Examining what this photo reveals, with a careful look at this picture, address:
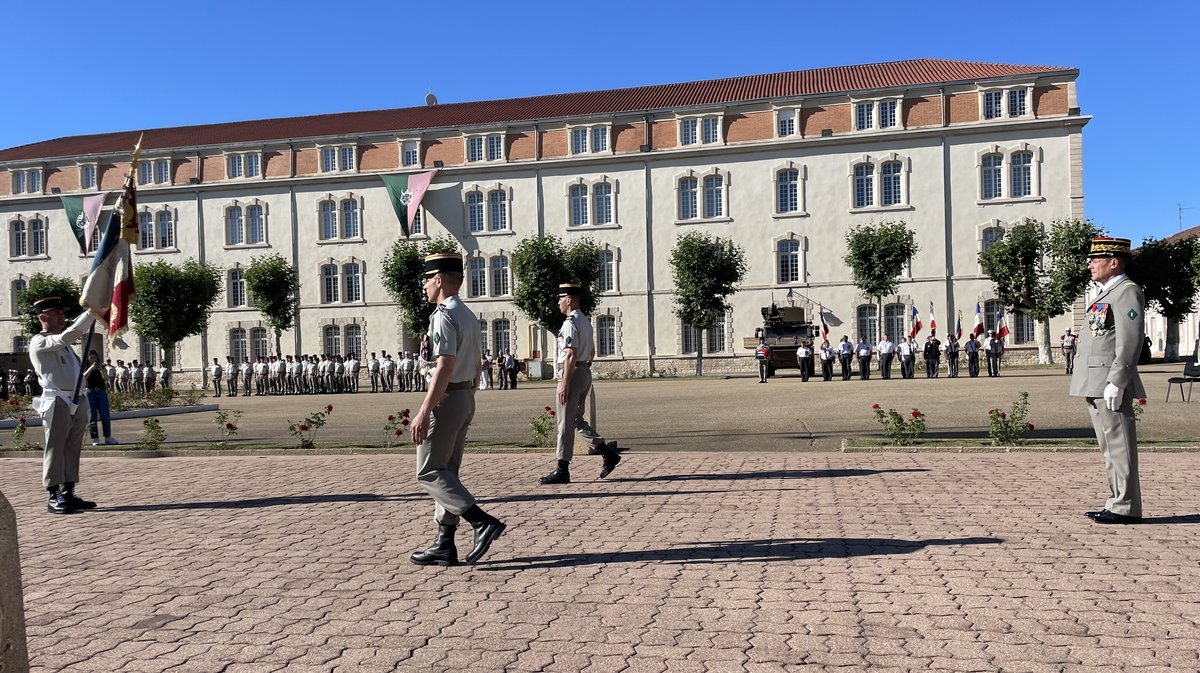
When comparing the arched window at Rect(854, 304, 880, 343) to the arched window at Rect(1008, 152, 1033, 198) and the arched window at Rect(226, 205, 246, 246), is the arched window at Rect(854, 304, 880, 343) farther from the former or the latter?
the arched window at Rect(226, 205, 246, 246)

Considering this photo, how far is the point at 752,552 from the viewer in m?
6.13

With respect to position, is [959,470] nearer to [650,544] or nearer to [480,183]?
[650,544]

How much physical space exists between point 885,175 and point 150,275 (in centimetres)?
3949

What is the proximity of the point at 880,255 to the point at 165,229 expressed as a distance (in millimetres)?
42149

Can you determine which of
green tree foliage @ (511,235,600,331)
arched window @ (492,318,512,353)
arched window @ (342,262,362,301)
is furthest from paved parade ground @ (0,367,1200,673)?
arched window @ (342,262,362,301)

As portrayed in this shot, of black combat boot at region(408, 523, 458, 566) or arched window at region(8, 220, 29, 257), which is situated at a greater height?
arched window at region(8, 220, 29, 257)

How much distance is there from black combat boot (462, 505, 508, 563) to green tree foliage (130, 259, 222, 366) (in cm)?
5085

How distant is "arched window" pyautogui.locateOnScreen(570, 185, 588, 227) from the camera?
53.1m

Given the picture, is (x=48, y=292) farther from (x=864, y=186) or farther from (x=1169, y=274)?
(x=1169, y=274)

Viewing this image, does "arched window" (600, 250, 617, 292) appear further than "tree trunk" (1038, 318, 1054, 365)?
Yes

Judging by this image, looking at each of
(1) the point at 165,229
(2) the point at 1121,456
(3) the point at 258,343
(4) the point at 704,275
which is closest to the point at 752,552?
(2) the point at 1121,456

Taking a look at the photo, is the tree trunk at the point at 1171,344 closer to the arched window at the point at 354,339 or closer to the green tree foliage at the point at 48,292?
the arched window at the point at 354,339

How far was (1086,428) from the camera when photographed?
1395 cm

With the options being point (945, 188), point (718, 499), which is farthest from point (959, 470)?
point (945, 188)
